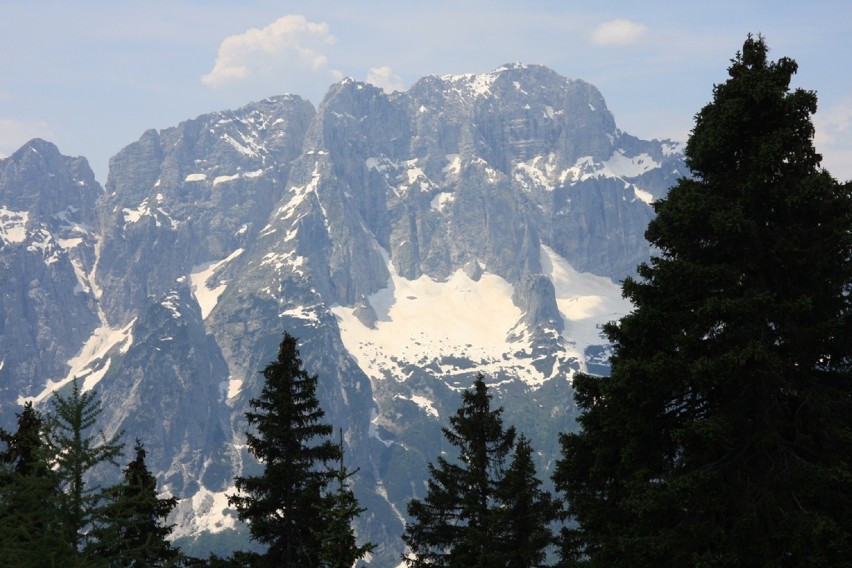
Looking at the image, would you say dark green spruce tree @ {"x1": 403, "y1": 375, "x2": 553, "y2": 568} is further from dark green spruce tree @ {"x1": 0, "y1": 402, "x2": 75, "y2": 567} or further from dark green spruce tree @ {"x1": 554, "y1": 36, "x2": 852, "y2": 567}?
dark green spruce tree @ {"x1": 0, "y1": 402, "x2": 75, "y2": 567}

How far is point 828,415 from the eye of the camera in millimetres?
21578

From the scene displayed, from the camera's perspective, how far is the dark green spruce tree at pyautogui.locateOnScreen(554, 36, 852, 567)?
68.7 ft

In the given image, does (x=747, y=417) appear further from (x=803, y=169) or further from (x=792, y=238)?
(x=803, y=169)

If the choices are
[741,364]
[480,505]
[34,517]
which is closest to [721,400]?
[741,364]

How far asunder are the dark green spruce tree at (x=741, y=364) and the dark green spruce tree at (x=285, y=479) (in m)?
15.8

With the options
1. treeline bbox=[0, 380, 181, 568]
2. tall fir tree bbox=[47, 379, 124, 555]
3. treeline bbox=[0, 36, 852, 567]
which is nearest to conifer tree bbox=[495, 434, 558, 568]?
treeline bbox=[0, 36, 852, 567]

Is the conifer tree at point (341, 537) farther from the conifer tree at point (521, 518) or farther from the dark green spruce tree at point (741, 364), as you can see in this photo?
the conifer tree at point (521, 518)

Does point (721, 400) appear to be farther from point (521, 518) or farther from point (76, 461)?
point (521, 518)

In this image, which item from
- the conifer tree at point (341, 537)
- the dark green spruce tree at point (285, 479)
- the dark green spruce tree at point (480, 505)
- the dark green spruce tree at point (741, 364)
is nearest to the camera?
the dark green spruce tree at point (741, 364)

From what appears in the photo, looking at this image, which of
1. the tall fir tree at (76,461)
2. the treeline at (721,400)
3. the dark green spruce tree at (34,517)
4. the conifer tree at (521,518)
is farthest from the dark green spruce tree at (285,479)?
the dark green spruce tree at (34,517)

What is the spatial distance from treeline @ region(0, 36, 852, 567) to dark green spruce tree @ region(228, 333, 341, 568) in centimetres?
1342

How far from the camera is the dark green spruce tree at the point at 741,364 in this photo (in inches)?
825

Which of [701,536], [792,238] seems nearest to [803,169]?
[792,238]

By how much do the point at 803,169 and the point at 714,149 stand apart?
6.61 feet
